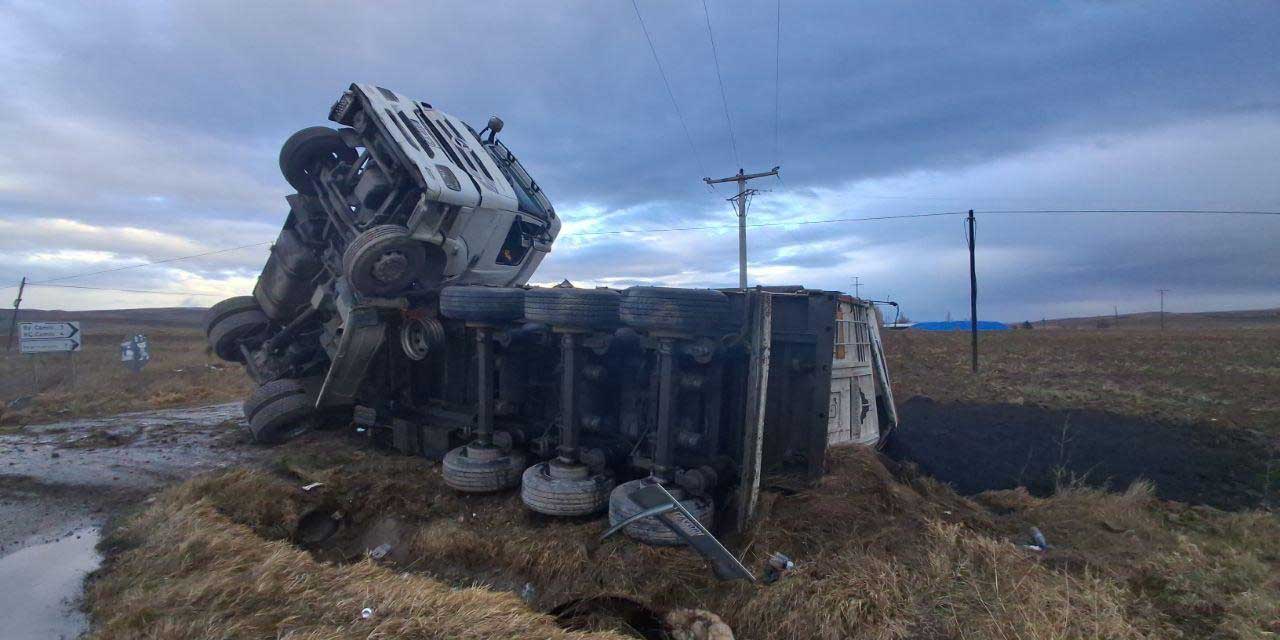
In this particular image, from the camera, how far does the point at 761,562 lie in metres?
3.61

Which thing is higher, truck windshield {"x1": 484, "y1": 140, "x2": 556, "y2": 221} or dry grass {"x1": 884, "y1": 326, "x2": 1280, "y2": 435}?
truck windshield {"x1": 484, "y1": 140, "x2": 556, "y2": 221}

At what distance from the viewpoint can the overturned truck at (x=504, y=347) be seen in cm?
436

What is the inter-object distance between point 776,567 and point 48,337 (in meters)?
15.0

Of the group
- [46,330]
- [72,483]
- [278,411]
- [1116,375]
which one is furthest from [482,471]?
[1116,375]

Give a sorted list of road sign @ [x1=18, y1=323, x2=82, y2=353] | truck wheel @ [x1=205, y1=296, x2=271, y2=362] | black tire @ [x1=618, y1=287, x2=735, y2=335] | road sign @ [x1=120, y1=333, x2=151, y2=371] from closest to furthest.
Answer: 1. black tire @ [x1=618, y1=287, x2=735, y2=335]
2. truck wheel @ [x1=205, y1=296, x2=271, y2=362]
3. road sign @ [x1=18, y1=323, x2=82, y2=353]
4. road sign @ [x1=120, y1=333, x2=151, y2=371]

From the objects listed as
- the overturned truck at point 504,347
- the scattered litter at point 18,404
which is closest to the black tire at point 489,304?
the overturned truck at point 504,347

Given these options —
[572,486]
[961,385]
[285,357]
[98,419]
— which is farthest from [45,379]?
[961,385]

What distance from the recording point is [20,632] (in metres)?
3.05

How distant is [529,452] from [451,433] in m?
1.00

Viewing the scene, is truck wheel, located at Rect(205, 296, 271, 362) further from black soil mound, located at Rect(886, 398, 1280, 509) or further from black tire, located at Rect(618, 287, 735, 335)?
black soil mound, located at Rect(886, 398, 1280, 509)

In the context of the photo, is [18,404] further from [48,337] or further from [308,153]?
[308,153]

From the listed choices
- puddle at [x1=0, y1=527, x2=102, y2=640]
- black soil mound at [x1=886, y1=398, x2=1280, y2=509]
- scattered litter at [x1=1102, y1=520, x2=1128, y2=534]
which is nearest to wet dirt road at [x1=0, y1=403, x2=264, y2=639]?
puddle at [x1=0, y1=527, x2=102, y2=640]

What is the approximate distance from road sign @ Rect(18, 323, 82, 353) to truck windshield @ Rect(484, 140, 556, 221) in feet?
34.0

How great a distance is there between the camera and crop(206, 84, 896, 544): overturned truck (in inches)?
171
